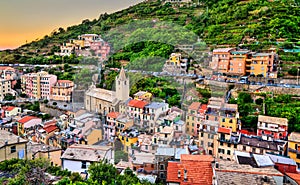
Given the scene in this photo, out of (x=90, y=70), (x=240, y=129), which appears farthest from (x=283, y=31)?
(x=90, y=70)

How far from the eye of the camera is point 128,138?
446 inches

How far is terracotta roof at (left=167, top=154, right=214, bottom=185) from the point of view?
245 inches

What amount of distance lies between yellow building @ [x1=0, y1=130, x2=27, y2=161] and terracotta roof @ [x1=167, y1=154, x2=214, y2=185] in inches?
135

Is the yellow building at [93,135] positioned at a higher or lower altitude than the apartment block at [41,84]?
lower

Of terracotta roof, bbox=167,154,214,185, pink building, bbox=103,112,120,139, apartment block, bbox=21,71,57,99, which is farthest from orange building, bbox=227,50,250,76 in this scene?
apartment block, bbox=21,71,57,99

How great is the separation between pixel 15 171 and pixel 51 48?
27.3m

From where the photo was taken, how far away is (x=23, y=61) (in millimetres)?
25688

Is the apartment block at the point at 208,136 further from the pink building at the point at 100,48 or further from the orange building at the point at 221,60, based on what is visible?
the pink building at the point at 100,48

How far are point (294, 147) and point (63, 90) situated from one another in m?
13.7

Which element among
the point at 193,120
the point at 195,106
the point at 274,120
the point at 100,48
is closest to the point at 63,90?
the point at 100,48

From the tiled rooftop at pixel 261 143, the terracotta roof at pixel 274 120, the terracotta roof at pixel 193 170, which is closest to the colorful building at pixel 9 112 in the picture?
the terracotta roof at pixel 193 170

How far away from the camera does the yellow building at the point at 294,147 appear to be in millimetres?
9570

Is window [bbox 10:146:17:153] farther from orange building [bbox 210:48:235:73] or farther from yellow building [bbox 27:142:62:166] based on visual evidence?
orange building [bbox 210:48:235:73]

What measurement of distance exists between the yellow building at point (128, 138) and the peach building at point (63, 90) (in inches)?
304
